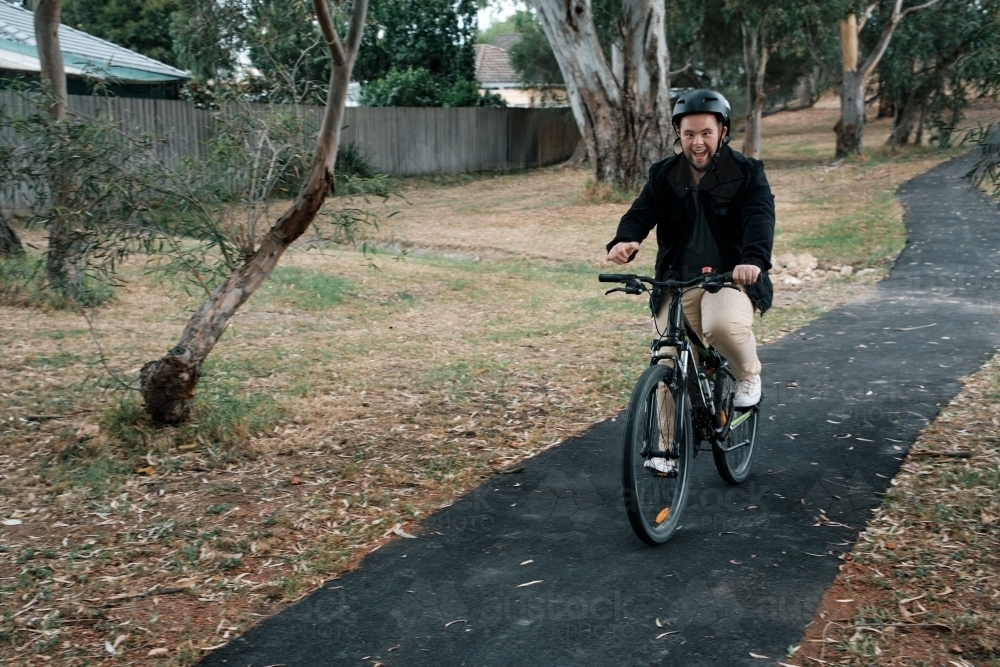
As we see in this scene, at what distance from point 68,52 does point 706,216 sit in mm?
19686

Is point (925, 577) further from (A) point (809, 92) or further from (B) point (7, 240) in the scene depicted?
(A) point (809, 92)

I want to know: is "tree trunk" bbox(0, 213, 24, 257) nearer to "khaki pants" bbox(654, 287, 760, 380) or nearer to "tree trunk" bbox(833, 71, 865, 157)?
"khaki pants" bbox(654, 287, 760, 380)

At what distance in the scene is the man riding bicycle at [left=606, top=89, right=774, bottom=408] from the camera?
507 centimetres

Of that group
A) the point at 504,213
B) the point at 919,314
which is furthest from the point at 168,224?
the point at 504,213

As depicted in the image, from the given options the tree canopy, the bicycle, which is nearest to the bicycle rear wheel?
the bicycle

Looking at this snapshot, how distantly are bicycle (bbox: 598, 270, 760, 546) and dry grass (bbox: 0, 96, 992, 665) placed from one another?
1287 millimetres

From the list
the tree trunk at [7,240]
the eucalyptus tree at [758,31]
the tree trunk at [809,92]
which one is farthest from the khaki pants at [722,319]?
the tree trunk at [809,92]

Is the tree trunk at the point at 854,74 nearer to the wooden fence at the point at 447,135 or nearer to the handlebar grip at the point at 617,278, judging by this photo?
the wooden fence at the point at 447,135

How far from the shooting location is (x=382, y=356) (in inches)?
360

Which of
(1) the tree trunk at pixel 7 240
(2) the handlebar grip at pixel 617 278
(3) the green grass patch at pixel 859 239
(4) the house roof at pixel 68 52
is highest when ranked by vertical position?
(4) the house roof at pixel 68 52

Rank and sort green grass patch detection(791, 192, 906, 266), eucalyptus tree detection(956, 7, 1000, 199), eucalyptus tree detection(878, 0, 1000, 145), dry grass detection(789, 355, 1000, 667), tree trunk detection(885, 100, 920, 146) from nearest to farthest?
dry grass detection(789, 355, 1000, 667) → eucalyptus tree detection(956, 7, 1000, 199) → green grass patch detection(791, 192, 906, 266) → eucalyptus tree detection(878, 0, 1000, 145) → tree trunk detection(885, 100, 920, 146)

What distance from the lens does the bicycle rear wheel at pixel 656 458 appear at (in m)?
4.52

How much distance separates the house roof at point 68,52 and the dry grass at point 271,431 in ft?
36.3

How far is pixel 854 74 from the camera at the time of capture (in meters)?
29.3
